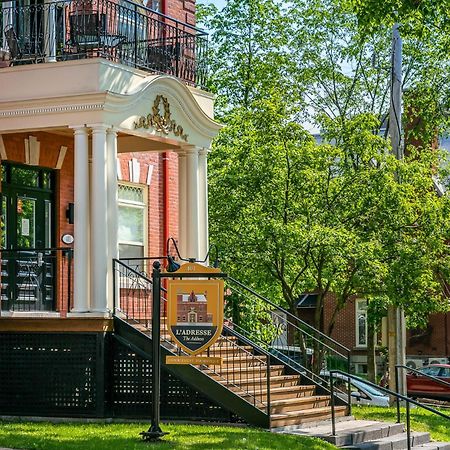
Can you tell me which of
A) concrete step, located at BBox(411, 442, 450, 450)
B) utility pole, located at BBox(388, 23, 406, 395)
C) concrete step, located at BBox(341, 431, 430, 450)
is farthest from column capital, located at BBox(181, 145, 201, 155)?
concrete step, located at BBox(411, 442, 450, 450)

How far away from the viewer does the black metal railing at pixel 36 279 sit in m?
18.9

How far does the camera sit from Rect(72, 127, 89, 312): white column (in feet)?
58.4

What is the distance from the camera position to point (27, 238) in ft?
65.1

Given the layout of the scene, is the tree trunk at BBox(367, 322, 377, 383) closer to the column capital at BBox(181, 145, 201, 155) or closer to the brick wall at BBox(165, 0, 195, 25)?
the brick wall at BBox(165, 0, 195, 25)

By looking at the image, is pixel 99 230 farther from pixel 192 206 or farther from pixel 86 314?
pixel 192 206

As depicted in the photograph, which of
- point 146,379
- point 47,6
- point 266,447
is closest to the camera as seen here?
point 266,447

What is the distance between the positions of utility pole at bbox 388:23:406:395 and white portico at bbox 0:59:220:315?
735 cm

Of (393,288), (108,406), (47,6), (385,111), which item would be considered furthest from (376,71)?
(108,406)

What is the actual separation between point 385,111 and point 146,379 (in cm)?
2147

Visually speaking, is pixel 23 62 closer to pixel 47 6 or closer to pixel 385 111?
pixel 47 6

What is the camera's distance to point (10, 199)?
19422mm

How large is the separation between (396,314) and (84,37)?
A: 9707mm

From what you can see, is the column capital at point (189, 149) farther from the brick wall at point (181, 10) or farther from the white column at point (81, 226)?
the brick wall at point (181, 10)

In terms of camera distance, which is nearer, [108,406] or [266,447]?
[266,447]
